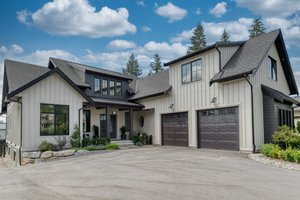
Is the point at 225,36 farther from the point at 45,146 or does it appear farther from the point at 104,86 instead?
the point at 45,146

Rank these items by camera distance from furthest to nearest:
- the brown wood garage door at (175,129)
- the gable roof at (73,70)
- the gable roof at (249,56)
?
the gable roof at (73,70) → the brown wood garage door at (175,129) → the gable roof at (249,56)

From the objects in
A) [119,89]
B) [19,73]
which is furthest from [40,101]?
[119,89]

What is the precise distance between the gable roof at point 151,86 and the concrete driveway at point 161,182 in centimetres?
920

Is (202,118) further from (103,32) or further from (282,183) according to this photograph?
(103,32)

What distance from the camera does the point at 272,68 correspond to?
1569cm

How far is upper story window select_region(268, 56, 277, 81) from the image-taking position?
1523 centimetres

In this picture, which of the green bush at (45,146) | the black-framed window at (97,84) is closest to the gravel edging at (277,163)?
the green bush at (45,146)

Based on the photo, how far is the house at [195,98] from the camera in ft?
42.6

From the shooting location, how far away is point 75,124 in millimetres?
14898

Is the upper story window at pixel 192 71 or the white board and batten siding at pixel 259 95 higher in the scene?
the upper story window at pixel 192 71

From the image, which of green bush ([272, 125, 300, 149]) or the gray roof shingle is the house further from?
green bush ([272, 125, 300, 149])

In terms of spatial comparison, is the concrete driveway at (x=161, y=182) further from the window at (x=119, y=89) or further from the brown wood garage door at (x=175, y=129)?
the window at (x=119, y=89)

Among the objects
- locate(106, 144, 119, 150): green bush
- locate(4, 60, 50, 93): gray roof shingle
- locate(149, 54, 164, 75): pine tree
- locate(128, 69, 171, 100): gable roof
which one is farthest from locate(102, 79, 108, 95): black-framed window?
locate(149, 54, 164, 75): pine tree

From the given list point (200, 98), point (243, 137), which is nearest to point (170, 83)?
point (200, 98)
